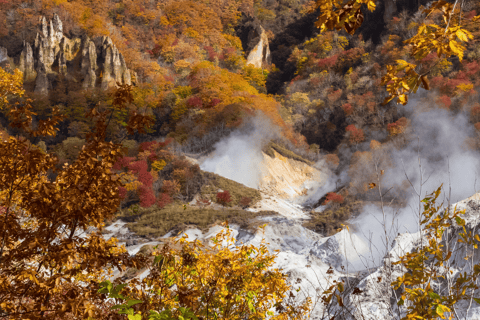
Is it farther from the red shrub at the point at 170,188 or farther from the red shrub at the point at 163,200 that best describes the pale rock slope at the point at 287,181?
the red shrub at the point at 163,200

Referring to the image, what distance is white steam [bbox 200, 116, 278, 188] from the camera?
24000 millimetres

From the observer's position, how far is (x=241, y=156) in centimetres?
2533

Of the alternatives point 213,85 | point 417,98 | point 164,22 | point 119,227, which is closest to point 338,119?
point 417,98

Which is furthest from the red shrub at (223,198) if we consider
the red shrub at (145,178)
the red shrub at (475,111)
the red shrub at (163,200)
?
the red shrub at (475,111)

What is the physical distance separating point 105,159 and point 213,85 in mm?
35031

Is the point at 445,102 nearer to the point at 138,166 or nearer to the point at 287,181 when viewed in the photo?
Result: the point at 287,181

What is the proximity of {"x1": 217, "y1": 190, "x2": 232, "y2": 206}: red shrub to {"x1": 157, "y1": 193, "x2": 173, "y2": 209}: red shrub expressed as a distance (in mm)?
3029

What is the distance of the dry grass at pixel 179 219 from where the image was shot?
14906mm

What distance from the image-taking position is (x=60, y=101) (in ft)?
110

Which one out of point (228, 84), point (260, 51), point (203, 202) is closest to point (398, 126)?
point (203, 202)

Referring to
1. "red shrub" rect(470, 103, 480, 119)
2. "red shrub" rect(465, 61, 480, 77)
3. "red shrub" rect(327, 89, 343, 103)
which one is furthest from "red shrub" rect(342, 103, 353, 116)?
"red shrub" rect(470, 103, 480, 119)

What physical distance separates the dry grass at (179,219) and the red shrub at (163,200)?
0.59 meters

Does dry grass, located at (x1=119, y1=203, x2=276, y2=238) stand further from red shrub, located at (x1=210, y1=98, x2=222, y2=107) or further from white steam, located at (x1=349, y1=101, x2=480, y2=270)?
red shrub, located at (x1=210, y1=98, x2=222, y2=107)

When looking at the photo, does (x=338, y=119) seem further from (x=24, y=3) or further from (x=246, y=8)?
(x=24, y=3)
